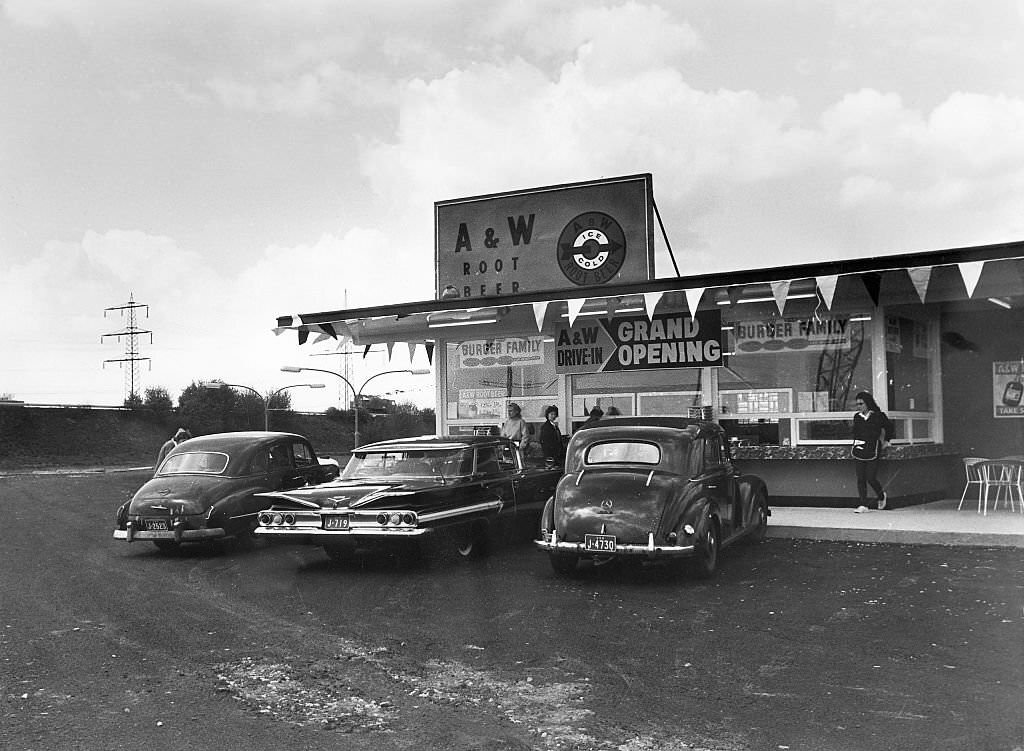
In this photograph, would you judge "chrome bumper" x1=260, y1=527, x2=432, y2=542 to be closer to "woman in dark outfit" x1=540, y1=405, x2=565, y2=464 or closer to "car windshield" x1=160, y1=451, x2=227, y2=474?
"car windshield" x1=160, y1=451, x2=227, y2=474

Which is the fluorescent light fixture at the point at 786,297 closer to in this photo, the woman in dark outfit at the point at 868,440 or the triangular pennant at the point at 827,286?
the triangular pennant at the point at 827,286

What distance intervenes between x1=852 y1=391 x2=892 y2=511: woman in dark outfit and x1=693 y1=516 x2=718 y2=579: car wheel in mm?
4915

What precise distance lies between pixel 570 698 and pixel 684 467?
186 inches

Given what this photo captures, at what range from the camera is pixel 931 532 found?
11484mm

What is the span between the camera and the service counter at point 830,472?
14828 mm

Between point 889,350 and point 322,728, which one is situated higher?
point 889,350

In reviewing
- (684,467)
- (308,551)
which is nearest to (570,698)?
(684,467)

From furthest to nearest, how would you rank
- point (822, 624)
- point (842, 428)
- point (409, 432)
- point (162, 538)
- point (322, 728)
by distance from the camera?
point (409, 432)
point (842, 428)
point (162, 538)
point (822, 624)
point (322, 728)

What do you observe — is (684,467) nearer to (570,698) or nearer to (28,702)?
(570,698)

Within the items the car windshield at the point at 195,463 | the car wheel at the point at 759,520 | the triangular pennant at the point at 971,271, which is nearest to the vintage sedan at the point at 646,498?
the car wheel at the point at 759,520

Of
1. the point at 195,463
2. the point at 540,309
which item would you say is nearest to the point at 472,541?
the point at 195,463

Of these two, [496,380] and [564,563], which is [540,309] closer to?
[496,380]

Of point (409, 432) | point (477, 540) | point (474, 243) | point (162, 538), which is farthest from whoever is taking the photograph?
point (409, 432)

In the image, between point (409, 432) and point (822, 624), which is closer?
point (822, 624)
